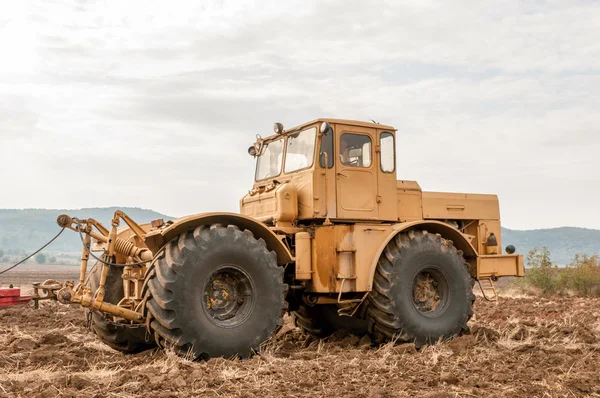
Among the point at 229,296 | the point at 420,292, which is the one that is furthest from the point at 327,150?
the point at 229,296

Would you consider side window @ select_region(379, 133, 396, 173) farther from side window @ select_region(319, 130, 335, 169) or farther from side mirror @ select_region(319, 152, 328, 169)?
side mirror @ select_region(319, 152, 328, 169)

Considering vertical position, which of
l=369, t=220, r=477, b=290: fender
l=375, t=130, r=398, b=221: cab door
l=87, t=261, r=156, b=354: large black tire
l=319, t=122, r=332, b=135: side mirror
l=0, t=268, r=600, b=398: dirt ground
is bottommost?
l=0, t=268, r=600, b=398: dirt ground

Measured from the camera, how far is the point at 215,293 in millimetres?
8258

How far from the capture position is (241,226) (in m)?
8.66

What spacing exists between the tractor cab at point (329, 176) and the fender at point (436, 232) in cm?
48

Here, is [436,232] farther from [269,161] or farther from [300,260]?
[269,161]

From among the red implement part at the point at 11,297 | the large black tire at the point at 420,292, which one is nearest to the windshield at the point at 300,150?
the large black tire at the point at 420,292

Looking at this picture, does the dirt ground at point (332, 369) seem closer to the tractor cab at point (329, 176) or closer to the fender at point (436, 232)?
the fender at point (436, 232)

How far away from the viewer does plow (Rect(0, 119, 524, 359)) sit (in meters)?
7.88

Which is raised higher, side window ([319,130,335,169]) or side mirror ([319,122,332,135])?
side mirror ([319,122,332,135])

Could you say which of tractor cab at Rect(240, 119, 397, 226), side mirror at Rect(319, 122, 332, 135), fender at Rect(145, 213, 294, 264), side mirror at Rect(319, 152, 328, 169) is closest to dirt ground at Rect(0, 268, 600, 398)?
fender at Rect(145, 213, 294, 264)

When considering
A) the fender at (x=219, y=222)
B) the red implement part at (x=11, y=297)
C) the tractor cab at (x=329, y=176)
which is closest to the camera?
the fender at (x=219, y=222)

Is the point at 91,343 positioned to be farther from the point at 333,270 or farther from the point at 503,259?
the point at 503,259

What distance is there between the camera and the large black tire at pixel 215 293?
7.64 meters
